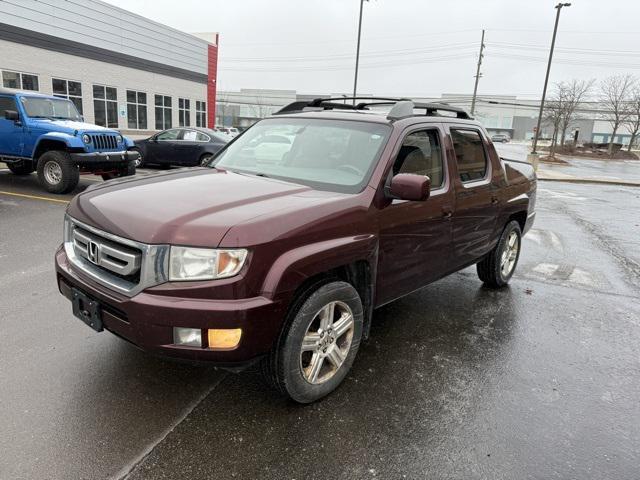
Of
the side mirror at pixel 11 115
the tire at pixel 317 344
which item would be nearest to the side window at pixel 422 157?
the tire at pixel 317 344

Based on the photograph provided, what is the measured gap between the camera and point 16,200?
885cm

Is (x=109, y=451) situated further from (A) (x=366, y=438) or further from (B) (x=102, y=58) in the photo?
(B) (x=102, y=58)

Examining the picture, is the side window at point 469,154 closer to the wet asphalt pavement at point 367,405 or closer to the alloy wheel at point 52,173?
the wet asphalt pavement at point 367,405

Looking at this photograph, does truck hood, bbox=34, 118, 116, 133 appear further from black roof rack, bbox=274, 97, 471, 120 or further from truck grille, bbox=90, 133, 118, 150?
black roof rack, bbox=274, 97, 471, 120

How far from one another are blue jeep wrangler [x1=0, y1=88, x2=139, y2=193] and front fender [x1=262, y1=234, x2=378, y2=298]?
8300 millimetres

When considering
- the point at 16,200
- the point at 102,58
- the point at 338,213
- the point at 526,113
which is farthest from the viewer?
the point at 526,113

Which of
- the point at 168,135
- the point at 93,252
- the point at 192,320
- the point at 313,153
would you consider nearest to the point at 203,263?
the point at 192,320

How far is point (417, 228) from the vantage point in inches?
138

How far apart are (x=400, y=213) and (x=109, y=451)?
227 centimetres

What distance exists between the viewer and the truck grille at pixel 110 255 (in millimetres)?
2494

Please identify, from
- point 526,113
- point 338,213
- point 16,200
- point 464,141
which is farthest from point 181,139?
point 526,113

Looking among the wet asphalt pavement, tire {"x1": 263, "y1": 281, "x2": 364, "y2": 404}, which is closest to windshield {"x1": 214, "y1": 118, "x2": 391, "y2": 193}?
tire {"x1": 263, "y1": 281, "x2": 364, "y2": 404}

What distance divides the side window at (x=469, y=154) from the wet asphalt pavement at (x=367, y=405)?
1.36m

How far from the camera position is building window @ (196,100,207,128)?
109ft
